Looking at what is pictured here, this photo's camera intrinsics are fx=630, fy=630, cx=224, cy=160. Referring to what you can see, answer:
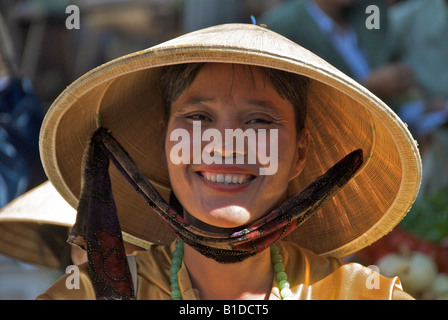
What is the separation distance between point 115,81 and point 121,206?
48 centimetres

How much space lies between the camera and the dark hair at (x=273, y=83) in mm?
1772

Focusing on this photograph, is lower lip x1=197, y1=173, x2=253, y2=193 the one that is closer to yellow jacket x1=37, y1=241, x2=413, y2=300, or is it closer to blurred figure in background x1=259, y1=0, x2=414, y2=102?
yellow jacket x1=37, y1=241, x2=413, y2=300

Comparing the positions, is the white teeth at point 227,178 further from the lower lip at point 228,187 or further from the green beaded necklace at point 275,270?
the green beaded necklace at point 275,270

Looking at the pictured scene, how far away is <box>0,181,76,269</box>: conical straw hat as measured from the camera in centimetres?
249

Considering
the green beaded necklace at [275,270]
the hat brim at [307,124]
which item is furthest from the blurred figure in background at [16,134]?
the green beaded necklace at [275,270]

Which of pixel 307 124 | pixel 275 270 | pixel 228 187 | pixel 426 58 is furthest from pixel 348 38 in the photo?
pixel 228 187

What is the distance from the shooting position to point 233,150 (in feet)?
5.42

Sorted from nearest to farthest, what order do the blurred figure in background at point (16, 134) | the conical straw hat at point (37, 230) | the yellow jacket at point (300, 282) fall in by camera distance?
the yellow jacket at point (300, 282) → the conical straw hat at point (37, 230) → the blurred figure in background at point (16, 134)

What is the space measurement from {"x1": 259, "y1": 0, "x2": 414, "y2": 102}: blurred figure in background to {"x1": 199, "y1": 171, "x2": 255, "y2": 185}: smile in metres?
1.88

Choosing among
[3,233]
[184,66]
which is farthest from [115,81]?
[3,233]

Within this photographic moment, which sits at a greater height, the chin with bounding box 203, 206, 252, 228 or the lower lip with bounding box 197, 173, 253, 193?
Answer: the lower lip with bounding box 197, 173, 253, 193

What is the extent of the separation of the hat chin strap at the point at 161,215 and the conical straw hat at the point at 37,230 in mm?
683

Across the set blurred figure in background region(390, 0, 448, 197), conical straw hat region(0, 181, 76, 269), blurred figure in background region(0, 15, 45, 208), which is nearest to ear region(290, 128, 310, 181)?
conical straw hat region(0, 181, 76, 269)
